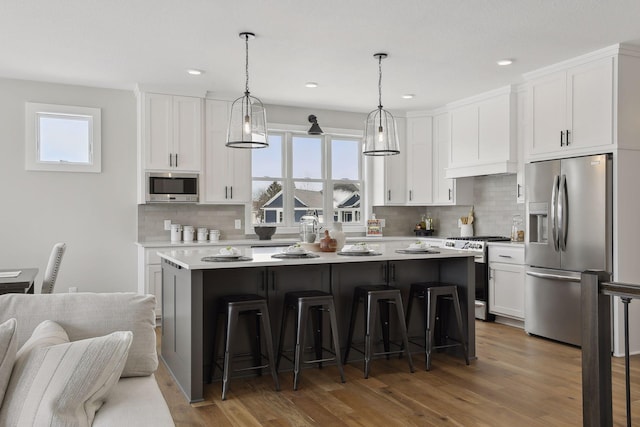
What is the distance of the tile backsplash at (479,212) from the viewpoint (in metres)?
6.12

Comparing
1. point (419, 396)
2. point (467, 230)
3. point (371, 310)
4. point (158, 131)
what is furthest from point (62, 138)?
point (467, 230)

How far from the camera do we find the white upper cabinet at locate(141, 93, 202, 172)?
5.62 metres

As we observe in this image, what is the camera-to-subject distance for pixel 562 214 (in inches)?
183

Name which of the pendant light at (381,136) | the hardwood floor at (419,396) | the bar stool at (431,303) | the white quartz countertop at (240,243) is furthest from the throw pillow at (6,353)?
the white quartz countertop at (240,243)

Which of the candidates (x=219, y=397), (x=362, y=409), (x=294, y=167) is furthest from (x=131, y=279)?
(x=362, y=409)

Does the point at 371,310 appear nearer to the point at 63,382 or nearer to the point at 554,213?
the point at 554,213

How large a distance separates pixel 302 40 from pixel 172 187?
7.87 feet

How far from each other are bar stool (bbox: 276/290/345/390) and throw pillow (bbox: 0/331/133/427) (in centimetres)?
199

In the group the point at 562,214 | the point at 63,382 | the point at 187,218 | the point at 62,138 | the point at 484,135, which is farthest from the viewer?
the point at 187,218

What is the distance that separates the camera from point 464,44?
4.30m

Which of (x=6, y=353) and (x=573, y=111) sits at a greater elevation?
(x=573, y=111)

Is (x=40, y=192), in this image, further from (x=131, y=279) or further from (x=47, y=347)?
(x=47, y=347)

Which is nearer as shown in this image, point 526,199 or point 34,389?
point 34,389

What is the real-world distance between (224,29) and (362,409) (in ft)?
9.41
